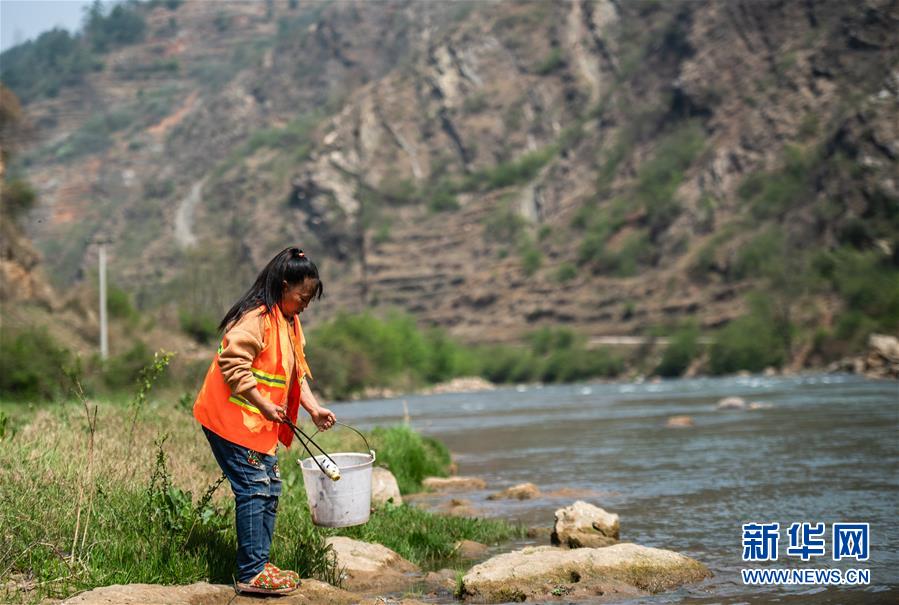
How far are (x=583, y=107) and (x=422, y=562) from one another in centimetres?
13751

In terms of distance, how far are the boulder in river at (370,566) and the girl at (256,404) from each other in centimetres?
138

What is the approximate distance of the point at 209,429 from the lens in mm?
6223

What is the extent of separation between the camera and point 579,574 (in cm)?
755

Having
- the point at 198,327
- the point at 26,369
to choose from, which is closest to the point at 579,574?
the point at 26,369

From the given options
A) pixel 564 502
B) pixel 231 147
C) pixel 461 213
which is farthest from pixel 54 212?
pixel 564 502

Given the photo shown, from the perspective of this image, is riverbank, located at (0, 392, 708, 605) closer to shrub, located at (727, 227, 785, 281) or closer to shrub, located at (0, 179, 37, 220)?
shrub, located at (0, 179, 37, 220)

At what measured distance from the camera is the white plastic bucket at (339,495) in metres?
6.68

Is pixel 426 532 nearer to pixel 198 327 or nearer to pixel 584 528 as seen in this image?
pixel 584 528

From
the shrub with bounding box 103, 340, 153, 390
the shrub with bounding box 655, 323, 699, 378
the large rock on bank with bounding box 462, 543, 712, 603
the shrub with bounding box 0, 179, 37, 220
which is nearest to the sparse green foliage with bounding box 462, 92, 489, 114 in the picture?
the shrub with bounding box 655, 323, 699, 378

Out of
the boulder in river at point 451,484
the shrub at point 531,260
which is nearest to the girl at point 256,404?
the boulder in river at point 451,484

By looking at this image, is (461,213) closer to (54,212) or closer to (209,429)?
(54,212)

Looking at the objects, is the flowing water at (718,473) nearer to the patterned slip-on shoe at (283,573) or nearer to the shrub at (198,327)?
the patterned slip-on shoe at (283,573)

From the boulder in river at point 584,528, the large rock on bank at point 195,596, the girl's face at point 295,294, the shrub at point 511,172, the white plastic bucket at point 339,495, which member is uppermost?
the shrub at point 511,172

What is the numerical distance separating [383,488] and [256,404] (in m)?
5.34
